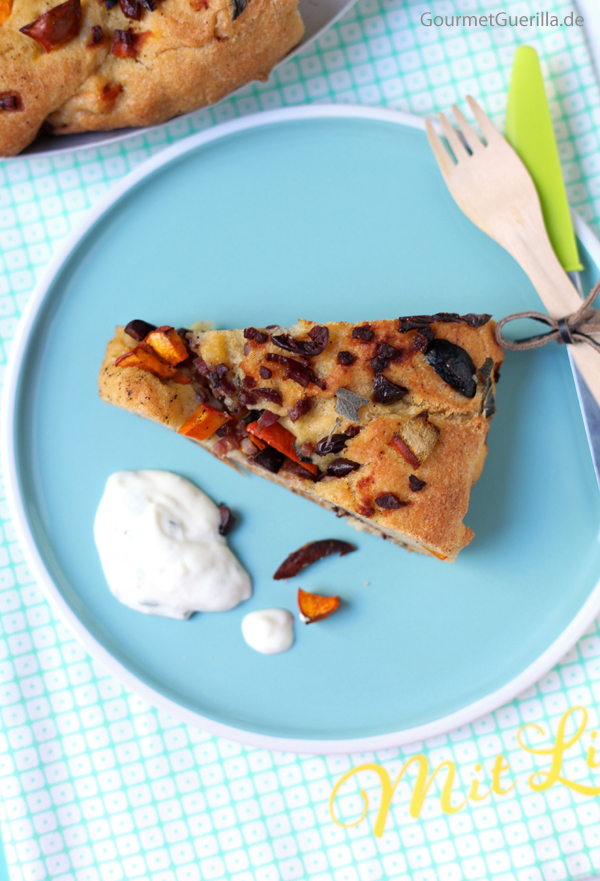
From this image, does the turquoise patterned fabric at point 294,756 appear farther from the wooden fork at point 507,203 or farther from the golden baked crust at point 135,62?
the golden baked crust at point 135,62

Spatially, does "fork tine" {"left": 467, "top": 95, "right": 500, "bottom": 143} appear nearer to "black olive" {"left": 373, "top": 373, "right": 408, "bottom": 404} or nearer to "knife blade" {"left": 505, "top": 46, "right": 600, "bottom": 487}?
"knife blade" {"left": 505, "top": 46, "right": 600, "bottom": 487}

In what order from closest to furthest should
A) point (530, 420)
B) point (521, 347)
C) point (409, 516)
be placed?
point (409, 516), point (521, 347), point (530, 420)

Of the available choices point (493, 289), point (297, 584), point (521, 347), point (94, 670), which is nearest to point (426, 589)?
point (297, 584)

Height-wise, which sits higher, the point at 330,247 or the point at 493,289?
the point at 330,247

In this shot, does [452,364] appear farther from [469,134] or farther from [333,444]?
[469,134]

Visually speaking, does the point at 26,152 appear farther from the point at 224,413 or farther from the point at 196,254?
the point at 224,413

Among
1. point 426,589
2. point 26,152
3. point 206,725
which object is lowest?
point 206,725

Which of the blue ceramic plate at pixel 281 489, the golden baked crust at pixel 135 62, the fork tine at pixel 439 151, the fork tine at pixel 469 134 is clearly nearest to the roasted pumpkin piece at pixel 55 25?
the golden baked crust at pixel 135 62

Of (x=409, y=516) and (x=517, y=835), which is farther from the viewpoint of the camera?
(x=517, y=835)
